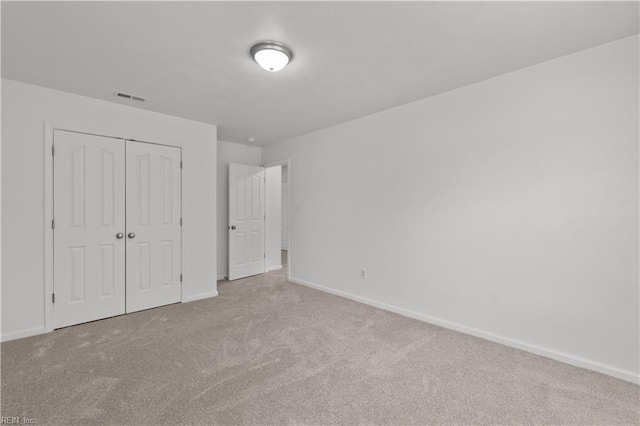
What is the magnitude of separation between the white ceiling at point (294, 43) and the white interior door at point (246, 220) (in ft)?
7.01

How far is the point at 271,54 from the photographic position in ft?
7.09

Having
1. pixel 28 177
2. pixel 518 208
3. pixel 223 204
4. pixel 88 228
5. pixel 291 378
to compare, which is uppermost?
pixel 28 177

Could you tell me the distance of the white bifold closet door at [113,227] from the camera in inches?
121

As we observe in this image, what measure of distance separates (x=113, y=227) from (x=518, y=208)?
14.0 ft

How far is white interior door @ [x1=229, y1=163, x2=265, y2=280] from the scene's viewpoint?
5.10 metres

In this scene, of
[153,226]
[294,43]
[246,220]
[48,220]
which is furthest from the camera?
[246,220]

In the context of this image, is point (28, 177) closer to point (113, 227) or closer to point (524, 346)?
point (113, 227)

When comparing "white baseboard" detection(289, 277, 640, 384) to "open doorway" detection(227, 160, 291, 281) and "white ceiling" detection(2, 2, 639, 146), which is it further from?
"white ceiling" detection(2, 2, 639, 146)

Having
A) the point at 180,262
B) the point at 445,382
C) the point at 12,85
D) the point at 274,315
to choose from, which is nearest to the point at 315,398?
the point at 445,382

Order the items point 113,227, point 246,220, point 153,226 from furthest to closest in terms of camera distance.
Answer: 1. point 246,220
2. point 153,226
3. point 113,227

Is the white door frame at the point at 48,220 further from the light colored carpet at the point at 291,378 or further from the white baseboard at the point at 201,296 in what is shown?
the white baseboard at the point at 201,296

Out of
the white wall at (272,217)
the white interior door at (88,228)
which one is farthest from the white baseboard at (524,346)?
the white interior door at (88,228)

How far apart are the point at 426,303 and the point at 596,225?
5.50ft

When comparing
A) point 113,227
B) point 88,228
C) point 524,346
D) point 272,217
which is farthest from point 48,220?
point 524,346
